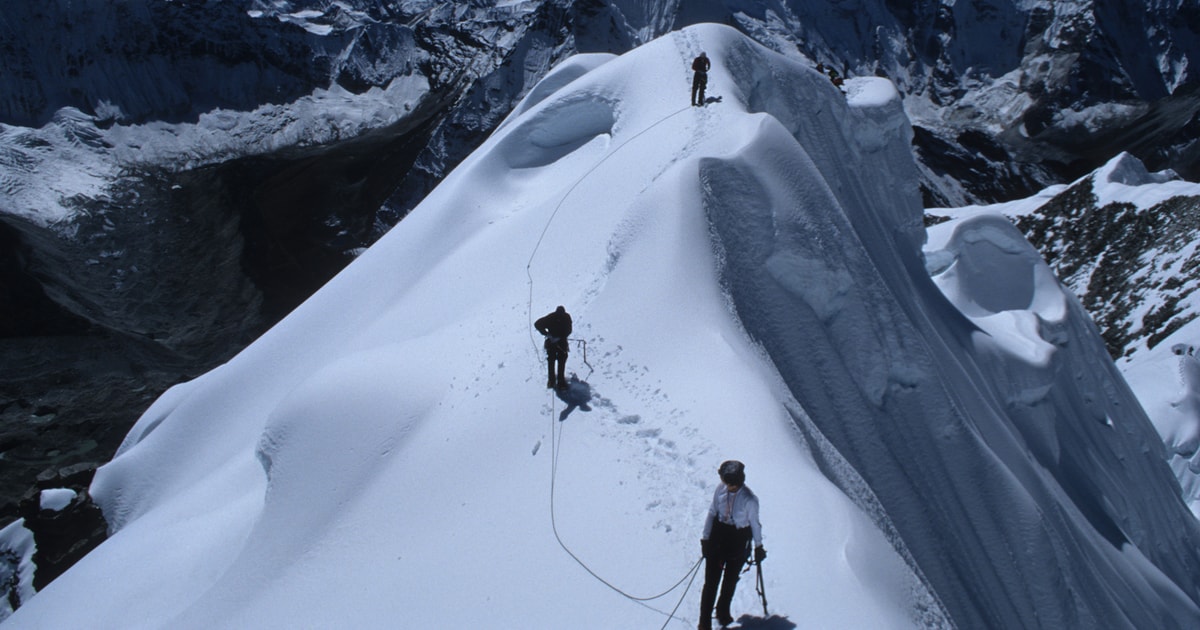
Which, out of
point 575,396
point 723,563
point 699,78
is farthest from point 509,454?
point 699,78

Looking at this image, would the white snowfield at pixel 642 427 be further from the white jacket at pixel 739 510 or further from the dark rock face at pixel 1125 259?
the dark rock face at pixel 1125 259

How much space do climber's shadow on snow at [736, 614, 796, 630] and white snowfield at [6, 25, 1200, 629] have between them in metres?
0.04

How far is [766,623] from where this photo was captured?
27.2 ft

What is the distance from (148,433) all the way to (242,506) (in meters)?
12.0

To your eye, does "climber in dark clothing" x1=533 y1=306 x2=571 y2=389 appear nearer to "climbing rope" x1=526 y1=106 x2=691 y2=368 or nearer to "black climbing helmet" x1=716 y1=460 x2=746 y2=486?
"climbing rope" x1=526 y1=106 x2=691 y2=368

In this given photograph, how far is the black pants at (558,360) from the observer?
1296 centimetres

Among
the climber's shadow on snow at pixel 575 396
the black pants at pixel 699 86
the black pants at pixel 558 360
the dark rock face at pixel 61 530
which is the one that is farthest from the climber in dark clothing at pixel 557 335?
the dark rock face at pixel 61 530

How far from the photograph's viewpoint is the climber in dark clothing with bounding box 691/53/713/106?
2146cm

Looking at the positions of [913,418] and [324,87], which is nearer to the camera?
[913,418]

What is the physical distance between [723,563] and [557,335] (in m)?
5.65

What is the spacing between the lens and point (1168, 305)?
46.4 meters

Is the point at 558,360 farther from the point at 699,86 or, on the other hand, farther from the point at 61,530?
the point at 61,530

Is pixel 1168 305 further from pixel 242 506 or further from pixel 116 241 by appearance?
pixel 116 241

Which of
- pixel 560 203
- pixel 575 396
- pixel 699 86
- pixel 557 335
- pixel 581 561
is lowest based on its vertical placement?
pixel 581 561
